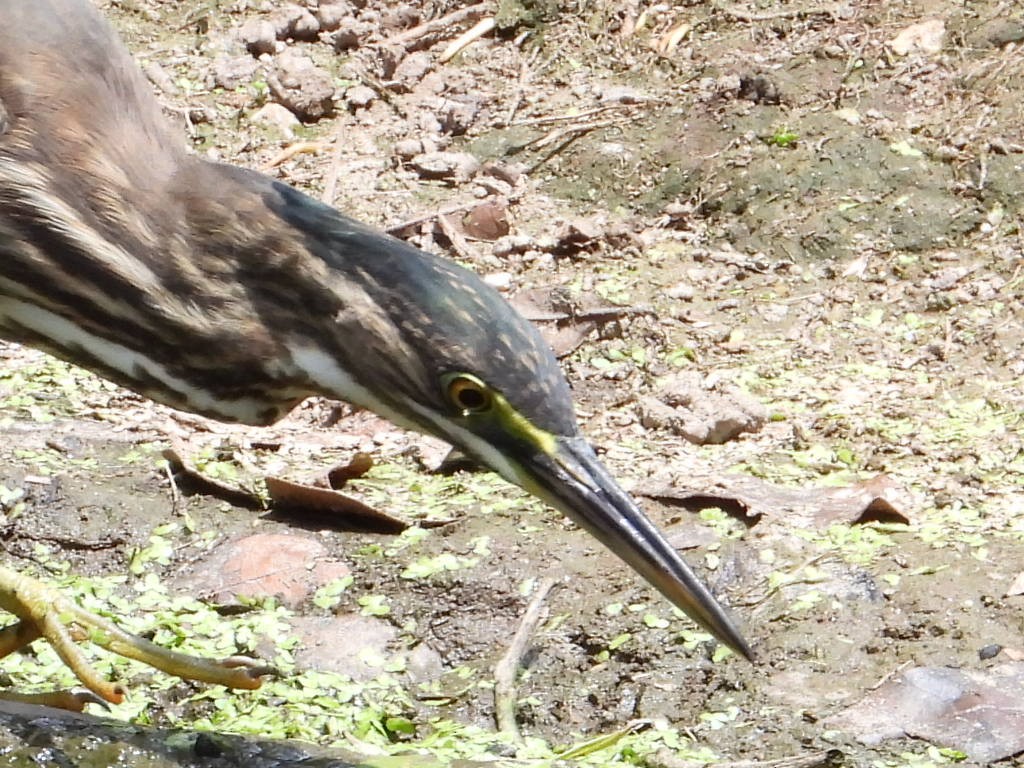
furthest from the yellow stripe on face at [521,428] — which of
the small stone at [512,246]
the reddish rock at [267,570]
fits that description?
the small stone at [512,246]

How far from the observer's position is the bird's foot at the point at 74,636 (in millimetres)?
3232

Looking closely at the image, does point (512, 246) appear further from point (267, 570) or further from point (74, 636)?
point (74, 636)

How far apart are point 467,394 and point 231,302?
1.69ft

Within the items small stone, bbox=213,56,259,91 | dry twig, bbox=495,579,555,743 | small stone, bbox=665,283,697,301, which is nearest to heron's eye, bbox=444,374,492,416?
dry twig, bbox=495,579,555,743

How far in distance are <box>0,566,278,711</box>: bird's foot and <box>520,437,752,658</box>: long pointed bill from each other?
3.06ft

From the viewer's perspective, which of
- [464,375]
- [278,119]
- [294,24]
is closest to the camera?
[464,375]

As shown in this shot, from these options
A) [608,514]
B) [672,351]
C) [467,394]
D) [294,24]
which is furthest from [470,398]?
[294,24]

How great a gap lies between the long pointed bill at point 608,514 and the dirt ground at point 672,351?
526mm

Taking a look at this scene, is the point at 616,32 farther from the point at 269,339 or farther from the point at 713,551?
the point at 269,339

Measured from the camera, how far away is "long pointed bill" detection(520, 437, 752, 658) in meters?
2.65

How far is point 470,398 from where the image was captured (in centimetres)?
259

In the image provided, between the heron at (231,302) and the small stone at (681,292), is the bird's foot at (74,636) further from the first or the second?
the small stone at (681,292)

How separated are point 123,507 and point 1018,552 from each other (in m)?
2.32

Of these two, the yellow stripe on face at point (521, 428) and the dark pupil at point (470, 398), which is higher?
the dark pupil at point (470, 398)
